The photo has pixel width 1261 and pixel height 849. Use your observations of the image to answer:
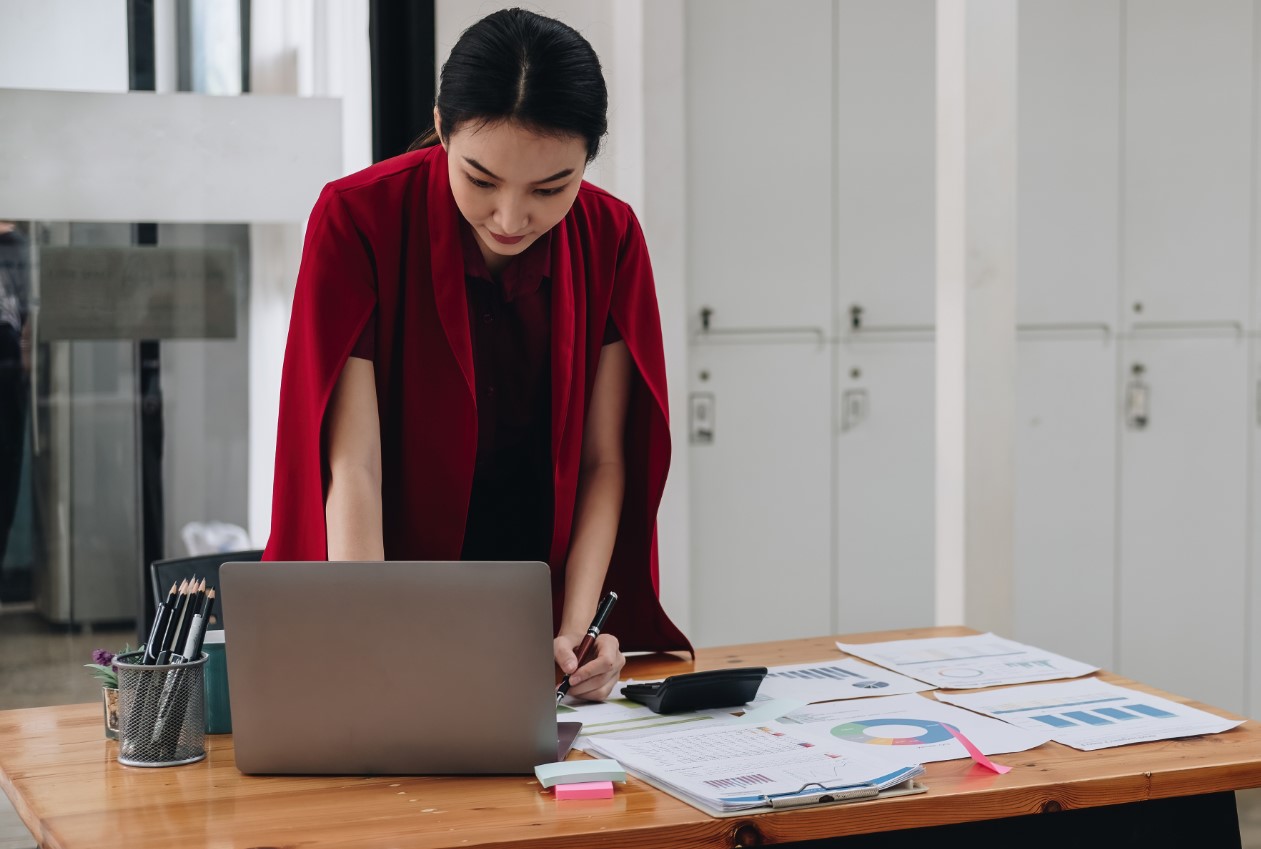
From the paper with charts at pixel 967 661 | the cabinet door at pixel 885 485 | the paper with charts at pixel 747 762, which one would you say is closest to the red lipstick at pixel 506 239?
the paper with charts at pixel 747 762

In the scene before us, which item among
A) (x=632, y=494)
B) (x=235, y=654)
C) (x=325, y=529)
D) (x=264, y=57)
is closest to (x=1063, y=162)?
(x=264, y=57)

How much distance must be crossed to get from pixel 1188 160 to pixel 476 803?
3.76 meters

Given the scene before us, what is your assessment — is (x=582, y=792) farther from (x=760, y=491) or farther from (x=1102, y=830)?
(x=760, y=491)

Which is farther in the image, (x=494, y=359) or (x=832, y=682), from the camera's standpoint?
(x=494, y=359)

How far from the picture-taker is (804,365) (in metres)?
3.78

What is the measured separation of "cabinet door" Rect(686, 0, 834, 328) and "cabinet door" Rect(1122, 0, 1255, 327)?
3.46 ft

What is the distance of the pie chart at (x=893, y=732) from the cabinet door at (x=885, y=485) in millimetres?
2531

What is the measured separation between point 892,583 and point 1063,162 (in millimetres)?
1384

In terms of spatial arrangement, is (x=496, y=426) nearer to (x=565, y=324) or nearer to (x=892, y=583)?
(x=565, y=324)

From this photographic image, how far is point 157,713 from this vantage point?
1218mm

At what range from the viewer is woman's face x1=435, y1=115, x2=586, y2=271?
53.6 inches

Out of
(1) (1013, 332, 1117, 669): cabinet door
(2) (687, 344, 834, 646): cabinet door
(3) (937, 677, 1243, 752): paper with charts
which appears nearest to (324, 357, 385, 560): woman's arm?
(3) (937, 677, 1243, 752): paper with charts

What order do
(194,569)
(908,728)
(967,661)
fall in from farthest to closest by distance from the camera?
(194,569) → (967,661) → (908,728)

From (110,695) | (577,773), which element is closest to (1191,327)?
(577,773)
